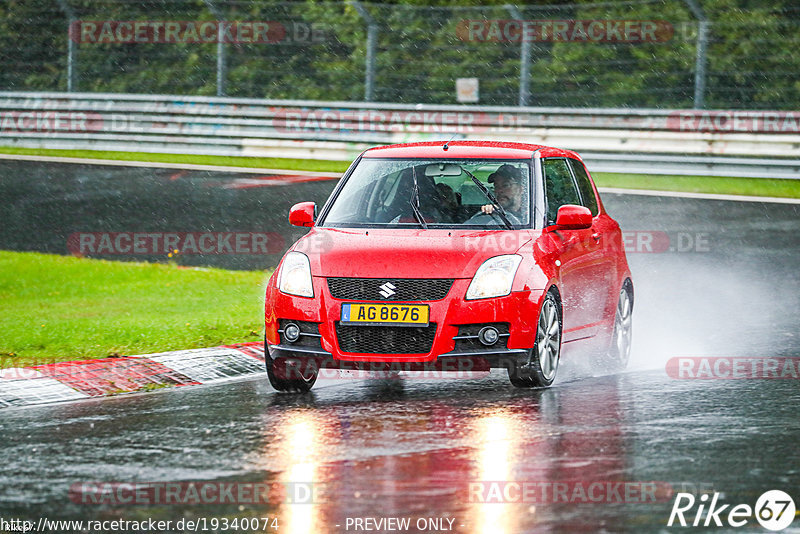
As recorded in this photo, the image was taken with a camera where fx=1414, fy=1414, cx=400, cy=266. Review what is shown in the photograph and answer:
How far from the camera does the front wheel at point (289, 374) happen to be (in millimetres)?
9273

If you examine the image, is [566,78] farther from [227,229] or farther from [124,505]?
[124,505]

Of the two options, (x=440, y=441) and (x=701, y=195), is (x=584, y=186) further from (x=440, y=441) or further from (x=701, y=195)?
(x=701, y=195)

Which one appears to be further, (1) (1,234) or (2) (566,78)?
(2) (566,78)

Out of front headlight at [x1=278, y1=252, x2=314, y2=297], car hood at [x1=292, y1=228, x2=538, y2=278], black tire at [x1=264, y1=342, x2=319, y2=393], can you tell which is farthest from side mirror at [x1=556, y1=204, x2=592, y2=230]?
black tire at [x1=264, y1=342, x2=319, y2=393]

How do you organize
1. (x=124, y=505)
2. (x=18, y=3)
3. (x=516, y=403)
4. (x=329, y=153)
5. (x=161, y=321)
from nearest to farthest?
(x=124, y=505) → (x=516, y=403) → (x=161, y=321) → (x=329, y=153) → (x=18, y=3)

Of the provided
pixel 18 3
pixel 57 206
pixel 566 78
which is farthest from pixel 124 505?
pixel 18 3

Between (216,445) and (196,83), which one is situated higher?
(196,83)

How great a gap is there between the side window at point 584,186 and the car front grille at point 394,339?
2641mm

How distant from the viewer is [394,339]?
877cm

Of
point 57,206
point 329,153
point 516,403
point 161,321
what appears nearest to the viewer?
point 516,403

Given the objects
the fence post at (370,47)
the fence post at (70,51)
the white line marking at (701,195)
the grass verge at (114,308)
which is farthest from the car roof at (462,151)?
the fence post at (70,51)

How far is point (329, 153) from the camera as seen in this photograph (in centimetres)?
2547

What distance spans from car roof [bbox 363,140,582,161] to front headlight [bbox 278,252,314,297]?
141 centimetres

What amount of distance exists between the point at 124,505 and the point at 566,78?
21088mm
